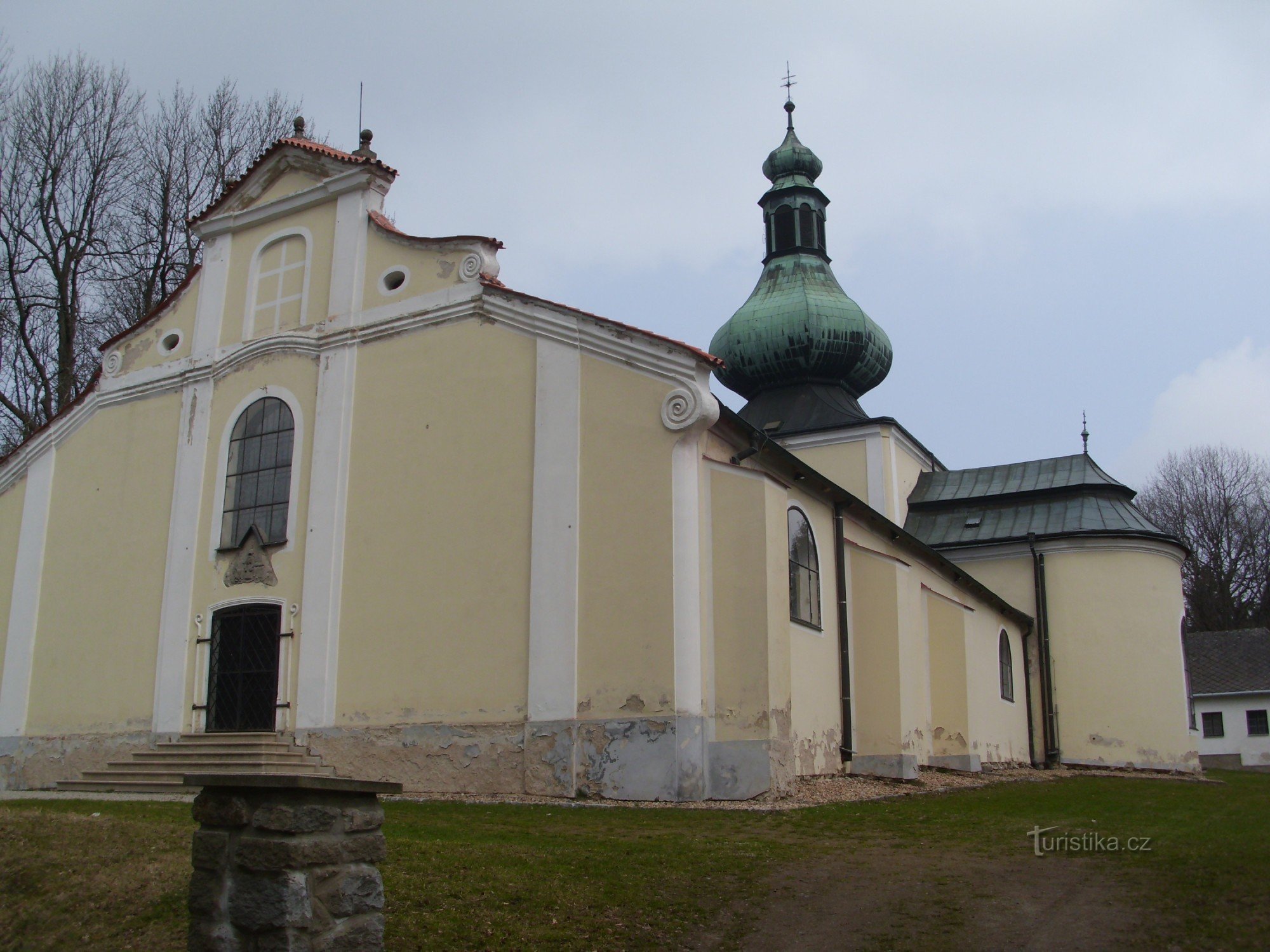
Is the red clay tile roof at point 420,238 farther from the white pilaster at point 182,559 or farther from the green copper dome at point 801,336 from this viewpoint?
the green copper dome at point 801,336

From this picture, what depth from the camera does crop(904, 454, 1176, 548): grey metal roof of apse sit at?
26.5 metres

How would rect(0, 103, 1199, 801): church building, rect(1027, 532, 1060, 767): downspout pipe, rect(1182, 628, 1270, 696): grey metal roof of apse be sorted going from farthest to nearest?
1. rect(1182, 628, 1270, 696): grey metal roof of apse
2. rect(1027, 532, 1060, 767): downspout pipe
3. rect(0, 103, 1199, 801): church building

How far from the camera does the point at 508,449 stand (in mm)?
14695

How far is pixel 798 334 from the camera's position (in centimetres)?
2798

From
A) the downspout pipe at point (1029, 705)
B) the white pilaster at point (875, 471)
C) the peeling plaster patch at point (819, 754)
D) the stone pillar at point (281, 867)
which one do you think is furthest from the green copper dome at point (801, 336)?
the stone pillar at point (281, 867)

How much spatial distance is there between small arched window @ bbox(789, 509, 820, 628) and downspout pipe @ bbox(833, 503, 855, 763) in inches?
26.2

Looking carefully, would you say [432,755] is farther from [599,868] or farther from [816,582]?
[599,868]

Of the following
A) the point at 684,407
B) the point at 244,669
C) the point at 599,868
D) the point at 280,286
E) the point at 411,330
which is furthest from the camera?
the point at 280,286

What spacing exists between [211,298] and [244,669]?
5.80 meters

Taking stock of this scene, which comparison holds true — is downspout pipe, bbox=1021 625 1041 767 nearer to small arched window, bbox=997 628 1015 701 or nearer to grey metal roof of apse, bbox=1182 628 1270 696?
small arched window, bbox=997 628 1015 701

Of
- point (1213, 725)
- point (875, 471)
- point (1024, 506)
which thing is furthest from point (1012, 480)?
point (1213, 725)

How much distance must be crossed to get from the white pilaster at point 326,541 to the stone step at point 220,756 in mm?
414

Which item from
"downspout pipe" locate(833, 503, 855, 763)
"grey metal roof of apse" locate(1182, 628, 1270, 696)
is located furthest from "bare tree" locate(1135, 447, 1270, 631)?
"downspout pipe" locate(833, 503, 855, 763)

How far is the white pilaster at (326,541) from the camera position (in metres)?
15.3
